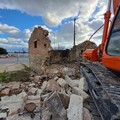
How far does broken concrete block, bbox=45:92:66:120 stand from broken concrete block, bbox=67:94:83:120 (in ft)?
0.49

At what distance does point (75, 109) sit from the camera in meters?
3.70

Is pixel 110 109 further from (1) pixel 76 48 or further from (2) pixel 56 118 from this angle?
(1) pixel 76 48

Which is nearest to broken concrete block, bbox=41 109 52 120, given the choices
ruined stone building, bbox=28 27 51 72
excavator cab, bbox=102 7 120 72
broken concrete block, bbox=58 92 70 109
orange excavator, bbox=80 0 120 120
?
broken concrete block, bbox=58 92 70 109

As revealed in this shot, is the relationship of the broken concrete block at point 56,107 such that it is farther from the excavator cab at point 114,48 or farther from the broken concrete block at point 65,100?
the excavator cab at point 114,48

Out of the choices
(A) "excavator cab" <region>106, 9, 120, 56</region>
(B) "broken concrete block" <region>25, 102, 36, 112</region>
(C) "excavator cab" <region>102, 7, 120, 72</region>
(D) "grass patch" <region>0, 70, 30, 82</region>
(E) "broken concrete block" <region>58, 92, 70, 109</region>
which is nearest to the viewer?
(C) "excavator cab" <region>102, 7, 120, 72</region>

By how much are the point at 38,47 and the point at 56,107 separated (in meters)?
15.1

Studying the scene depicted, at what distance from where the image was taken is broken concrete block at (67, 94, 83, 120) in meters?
3.50

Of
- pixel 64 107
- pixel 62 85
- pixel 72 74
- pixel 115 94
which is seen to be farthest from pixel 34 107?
pixel 72 74

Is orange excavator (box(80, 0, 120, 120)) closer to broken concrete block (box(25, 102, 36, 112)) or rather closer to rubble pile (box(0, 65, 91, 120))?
rubble pile (box(0, 65, 91, 120))

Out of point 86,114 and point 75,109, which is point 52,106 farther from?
point 86,114

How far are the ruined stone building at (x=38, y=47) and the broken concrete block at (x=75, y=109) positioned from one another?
13373 mm

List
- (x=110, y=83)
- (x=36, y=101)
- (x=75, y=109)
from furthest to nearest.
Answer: (x=36, y=101) < (x=75, y=109) < (x=110, y=83)

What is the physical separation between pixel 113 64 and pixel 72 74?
6.76 m

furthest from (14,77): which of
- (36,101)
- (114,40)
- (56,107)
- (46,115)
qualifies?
→ (114,40)
